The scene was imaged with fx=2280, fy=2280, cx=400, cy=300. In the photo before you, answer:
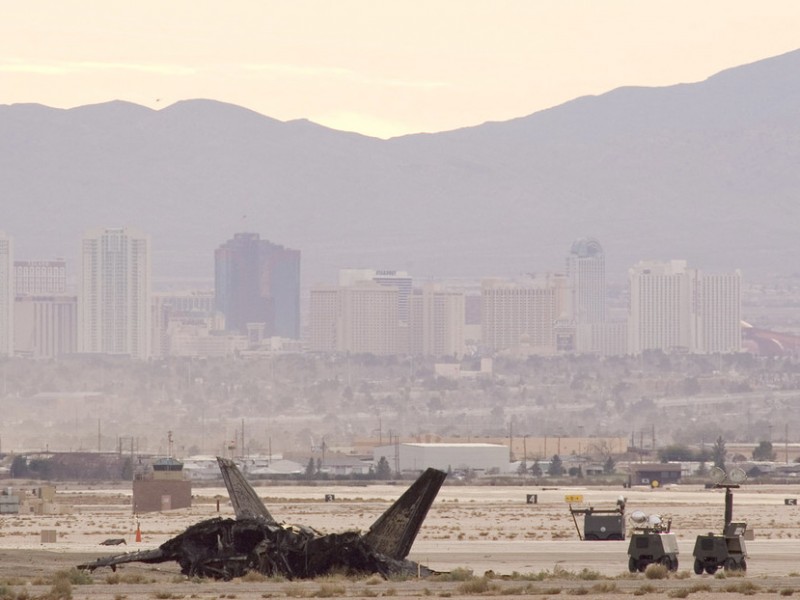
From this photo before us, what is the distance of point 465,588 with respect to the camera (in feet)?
145

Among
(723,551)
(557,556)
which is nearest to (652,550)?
(723,551)

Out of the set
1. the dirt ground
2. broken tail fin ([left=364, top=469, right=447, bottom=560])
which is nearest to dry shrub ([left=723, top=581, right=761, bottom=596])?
the dirt ground

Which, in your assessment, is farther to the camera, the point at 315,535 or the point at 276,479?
the point at 276,479

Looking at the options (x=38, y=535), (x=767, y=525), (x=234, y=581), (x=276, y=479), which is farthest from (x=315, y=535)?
(x=276, y=479)

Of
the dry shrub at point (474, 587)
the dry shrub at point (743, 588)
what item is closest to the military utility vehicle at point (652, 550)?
the dry shrub at point (743, 588)

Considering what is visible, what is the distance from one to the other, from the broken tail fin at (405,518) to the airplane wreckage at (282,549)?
2 centimetres

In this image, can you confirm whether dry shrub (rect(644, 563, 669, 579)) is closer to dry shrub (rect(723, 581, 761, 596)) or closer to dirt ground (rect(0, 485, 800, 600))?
dirt ground (rect(0, 485, 800, 600))

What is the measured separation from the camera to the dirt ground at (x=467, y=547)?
145 feet

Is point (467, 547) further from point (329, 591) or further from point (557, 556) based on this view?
point (329, 591)

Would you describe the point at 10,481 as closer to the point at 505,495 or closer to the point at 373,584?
the point at 505,495

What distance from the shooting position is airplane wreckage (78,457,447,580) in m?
45.3

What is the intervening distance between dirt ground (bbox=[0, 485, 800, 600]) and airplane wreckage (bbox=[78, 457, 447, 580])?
448 mm

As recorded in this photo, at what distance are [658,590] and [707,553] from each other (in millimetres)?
6782

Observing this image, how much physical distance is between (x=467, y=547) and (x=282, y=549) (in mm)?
24104
